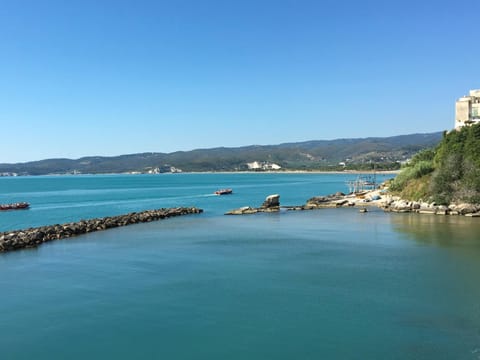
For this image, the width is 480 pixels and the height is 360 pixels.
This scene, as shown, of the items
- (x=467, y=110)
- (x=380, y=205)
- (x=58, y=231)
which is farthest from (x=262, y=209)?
(x=467, y=110)

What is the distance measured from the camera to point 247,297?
16.7 metres

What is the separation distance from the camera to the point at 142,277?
19875 millimetres

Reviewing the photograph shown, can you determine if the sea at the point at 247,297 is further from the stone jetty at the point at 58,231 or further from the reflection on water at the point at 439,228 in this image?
the stone jetty at the point at 58,231

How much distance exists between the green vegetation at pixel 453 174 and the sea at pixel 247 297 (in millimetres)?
10418

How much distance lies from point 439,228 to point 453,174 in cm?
1070

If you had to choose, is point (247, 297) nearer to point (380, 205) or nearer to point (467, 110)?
point (380, 205)

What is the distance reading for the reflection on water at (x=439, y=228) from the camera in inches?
1049

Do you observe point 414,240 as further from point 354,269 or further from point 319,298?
point 319,298

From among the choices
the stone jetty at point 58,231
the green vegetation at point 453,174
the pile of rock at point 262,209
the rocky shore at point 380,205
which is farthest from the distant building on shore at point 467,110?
the stone jetty at point 58,231

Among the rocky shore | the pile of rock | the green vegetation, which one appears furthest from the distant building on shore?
the pile of rock

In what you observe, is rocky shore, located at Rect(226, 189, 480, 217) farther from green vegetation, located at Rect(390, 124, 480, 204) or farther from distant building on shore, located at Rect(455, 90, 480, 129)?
distant building on shore, located at Rect(455, 90, 480, 129)

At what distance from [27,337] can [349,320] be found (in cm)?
932

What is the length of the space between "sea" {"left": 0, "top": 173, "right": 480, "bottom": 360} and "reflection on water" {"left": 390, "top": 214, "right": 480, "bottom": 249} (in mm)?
167

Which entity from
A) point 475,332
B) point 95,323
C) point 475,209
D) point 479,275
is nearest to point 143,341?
point 95,323
